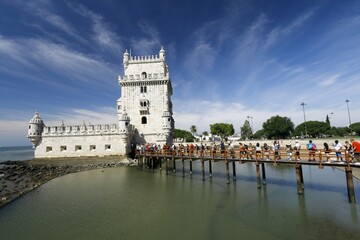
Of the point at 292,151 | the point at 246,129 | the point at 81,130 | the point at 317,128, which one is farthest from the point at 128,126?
the point at 317,128

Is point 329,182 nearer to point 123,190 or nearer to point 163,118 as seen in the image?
point 123,190

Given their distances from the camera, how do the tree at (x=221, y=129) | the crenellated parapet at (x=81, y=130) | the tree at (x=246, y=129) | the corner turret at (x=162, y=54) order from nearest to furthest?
the crenellated parapet at (x=81, y=130) → the corner turret at (x=162, y=54) → the tree at (x=221, y=129) → the tree at (x=246, y=129)

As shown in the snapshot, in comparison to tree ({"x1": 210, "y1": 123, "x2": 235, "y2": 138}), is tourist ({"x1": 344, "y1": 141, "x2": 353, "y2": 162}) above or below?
below

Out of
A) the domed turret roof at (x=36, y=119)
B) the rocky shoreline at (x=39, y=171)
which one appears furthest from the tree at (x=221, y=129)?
the domed turret roof at (x=36, y=119)

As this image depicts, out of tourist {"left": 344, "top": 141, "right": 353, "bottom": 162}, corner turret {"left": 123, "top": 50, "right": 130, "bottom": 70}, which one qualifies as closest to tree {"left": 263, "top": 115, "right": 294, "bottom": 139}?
corner turret {"left": 123, "top": 50, "right": 130, "bottom": 70}

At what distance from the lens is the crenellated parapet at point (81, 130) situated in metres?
34.7

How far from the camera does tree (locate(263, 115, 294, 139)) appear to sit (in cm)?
8212

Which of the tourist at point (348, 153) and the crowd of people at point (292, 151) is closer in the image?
the tourist at point (348, 153)

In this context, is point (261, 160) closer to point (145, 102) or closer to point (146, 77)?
point (145, 102)

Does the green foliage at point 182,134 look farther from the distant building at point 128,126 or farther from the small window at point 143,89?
the small window at point 143,89

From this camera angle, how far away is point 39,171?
92.1 feet

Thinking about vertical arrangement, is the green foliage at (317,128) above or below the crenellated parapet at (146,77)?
below

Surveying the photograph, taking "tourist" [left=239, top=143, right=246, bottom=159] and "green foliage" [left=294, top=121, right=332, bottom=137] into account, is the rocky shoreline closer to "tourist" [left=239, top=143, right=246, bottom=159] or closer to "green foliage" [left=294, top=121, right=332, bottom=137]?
"tourist" [left=239, top=143, right=246, bottom=159]

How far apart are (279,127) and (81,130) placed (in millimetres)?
71220
